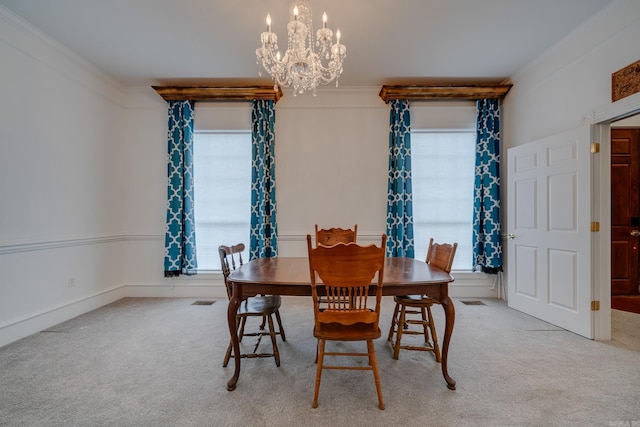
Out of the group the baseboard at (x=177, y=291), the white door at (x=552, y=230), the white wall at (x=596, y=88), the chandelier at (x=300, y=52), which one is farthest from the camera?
the baseboard at (x=177, y=291)

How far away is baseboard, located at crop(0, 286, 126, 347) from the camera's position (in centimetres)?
259

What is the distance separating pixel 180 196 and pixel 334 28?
114 inches

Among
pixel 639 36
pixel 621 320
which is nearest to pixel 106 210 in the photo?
pixel 639 36

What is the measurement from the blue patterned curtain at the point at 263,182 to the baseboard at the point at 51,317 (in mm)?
2015

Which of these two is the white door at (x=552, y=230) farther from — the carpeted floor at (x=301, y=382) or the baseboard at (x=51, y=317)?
the baseboard at (x=51, y=317)

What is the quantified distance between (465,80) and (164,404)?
480cm

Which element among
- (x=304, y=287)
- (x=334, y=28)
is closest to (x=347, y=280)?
(x=304, y=287)

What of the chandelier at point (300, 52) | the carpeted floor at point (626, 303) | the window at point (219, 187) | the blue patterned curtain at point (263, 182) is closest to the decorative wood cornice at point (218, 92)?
the blue patterned curtain at point (263, 182)

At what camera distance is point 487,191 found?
3945 millimetres

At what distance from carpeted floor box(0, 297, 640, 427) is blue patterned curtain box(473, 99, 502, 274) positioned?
1.14 meters

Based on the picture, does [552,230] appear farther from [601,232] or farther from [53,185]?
[53,185]

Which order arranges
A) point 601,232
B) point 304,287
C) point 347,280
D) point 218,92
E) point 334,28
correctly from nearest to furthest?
1. point 347,280
2. point 304,287
3. point 601,232
4. point 334,28
5. point 218,92

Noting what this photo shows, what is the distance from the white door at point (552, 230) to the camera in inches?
106

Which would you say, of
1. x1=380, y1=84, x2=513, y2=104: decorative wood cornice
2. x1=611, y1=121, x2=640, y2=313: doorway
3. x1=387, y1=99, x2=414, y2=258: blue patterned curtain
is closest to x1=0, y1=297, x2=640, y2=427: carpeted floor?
x1=387, y1=99, x2=414, y2=258: blue patterned curtain
